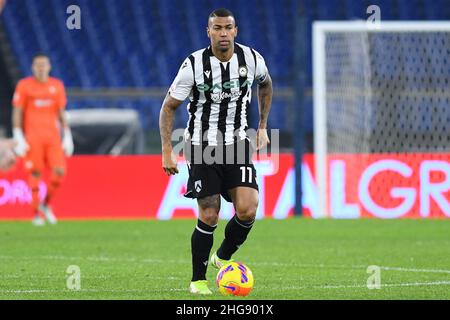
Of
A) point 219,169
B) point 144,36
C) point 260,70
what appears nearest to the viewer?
point 219,169

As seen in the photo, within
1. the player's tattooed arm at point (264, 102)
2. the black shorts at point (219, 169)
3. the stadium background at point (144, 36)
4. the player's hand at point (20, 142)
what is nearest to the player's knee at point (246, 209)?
the black shorts at point (219, 169)

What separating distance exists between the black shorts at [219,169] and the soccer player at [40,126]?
7.66 m

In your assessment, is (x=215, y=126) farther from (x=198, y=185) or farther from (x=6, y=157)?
(x=6, y=157)

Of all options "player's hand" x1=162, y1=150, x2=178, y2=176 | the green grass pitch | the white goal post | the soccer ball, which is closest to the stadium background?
the white goal post

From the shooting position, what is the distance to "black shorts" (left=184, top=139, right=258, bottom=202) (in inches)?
300

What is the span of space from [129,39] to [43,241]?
9.46 m

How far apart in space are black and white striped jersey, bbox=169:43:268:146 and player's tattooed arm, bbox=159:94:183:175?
67 millimetres

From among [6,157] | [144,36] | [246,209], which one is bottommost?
[144,36]

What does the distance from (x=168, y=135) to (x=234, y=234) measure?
0.90 meters

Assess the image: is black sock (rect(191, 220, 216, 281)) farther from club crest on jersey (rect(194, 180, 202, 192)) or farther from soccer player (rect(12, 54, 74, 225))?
soccer player (rect(12, 54, 74, 225))

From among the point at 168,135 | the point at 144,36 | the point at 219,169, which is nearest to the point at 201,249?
the point at 219,169

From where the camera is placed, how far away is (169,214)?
52.9 ft

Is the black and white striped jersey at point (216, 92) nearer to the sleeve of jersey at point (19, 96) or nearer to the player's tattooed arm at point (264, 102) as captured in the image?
the player's tattooed arm at point (264, 102)

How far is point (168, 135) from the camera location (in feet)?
24.9
